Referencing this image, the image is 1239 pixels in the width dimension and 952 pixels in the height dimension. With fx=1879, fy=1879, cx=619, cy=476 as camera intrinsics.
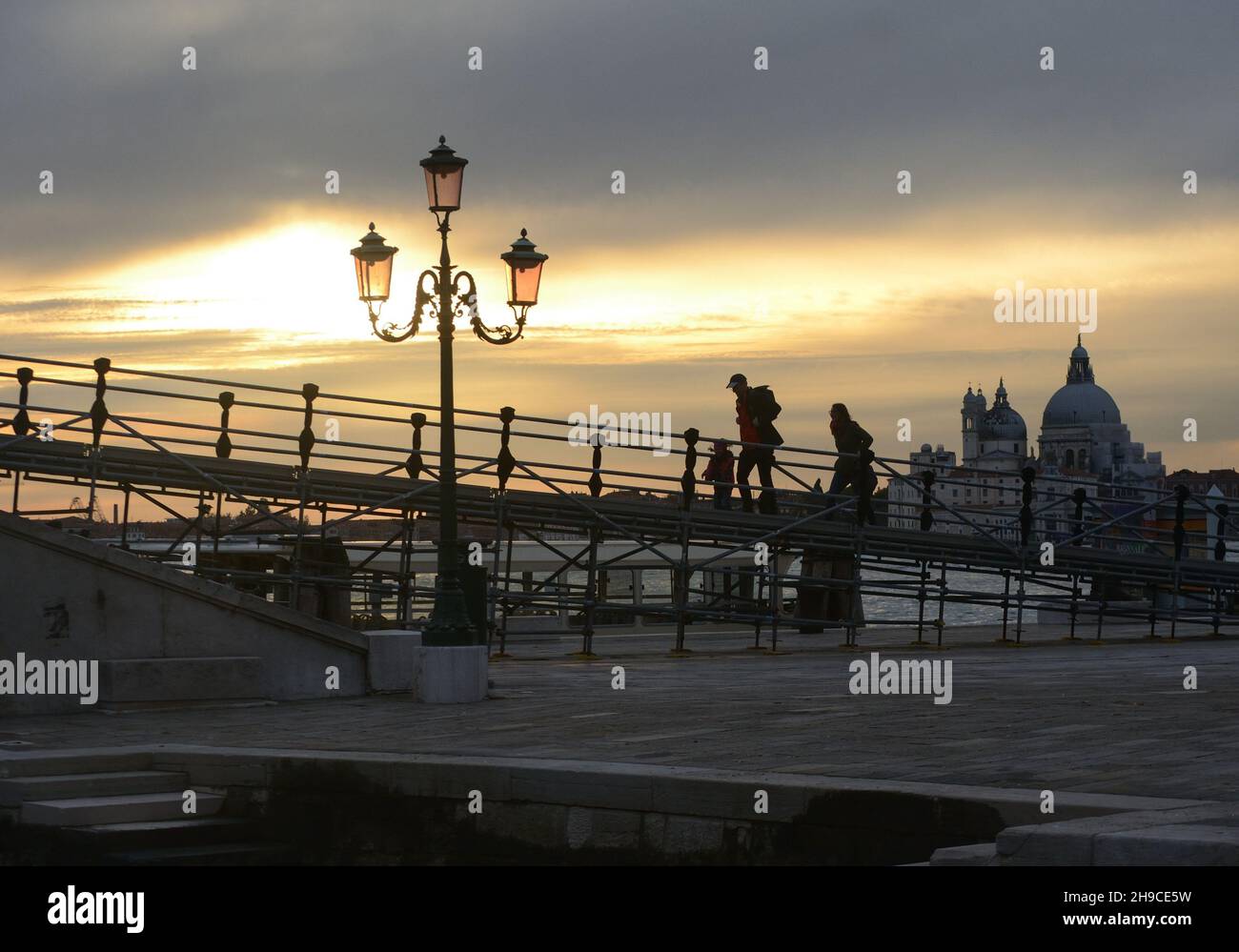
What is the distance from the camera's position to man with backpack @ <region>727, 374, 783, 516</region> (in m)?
25.3

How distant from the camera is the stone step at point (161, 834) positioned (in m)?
10.0

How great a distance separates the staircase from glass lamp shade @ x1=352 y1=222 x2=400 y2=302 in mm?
6388

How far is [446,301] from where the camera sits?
52.9ft

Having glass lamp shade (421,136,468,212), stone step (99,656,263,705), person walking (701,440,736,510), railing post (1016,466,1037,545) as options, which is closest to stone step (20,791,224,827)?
stone step (99,656,263,705)

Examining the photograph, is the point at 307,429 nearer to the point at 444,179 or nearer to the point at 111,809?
the point at 444,179

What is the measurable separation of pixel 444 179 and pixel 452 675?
414 centimetres

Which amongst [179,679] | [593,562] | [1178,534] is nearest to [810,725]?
[179,679]

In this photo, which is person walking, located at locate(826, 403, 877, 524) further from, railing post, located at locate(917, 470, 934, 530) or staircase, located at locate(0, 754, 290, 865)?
staircase, located at locate(0, 754, 290, 865)

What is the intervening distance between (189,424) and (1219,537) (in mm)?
15745

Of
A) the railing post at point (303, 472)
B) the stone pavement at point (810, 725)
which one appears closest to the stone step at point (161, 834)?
the stone pavement at point (810, 725)

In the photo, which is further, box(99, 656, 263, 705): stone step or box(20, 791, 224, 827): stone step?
box(99, 656, 263, 705): stone step

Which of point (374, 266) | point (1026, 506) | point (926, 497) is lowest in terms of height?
point (1026, 506)

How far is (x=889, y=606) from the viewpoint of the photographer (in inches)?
3910

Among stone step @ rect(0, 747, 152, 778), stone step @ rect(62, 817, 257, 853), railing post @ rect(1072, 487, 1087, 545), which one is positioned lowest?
stone step @ rect(62, 817, 257, 853)
